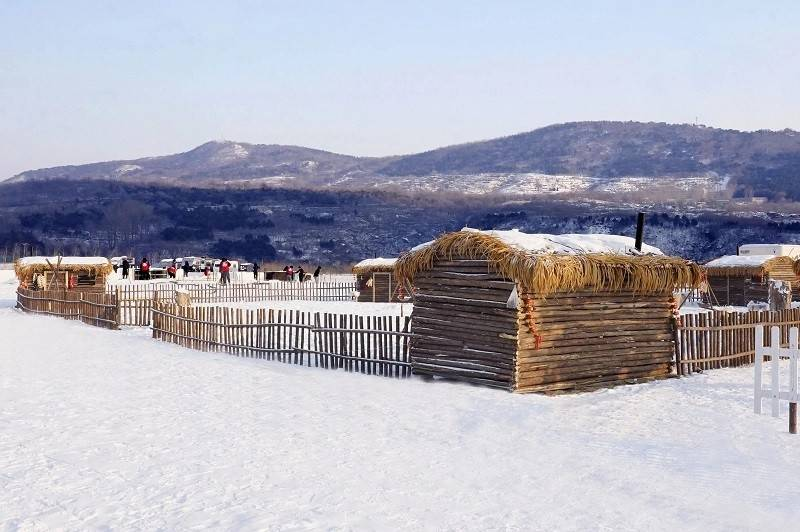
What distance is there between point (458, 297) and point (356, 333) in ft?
8.59

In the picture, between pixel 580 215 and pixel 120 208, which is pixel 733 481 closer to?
pixel 580 215

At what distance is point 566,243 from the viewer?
14188mm

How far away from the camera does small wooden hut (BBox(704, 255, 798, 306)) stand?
37.1 m

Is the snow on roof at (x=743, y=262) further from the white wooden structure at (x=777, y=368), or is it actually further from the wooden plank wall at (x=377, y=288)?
the white wooden structure at (x=777, y=368)

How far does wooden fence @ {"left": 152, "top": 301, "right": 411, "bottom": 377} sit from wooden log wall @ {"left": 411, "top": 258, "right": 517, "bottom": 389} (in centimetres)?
49

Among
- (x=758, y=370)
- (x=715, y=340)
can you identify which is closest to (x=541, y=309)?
(x=758, y=370)

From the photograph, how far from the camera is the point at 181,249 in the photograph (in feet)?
419

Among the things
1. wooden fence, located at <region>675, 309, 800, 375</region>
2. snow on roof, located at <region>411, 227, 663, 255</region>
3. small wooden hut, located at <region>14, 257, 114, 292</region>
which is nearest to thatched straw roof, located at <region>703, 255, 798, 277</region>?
wooden fence, located at <region>675, 309, 800, 375</region>

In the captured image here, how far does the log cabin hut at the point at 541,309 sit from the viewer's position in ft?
42.2

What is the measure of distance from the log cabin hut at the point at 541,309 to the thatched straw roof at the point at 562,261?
19mm

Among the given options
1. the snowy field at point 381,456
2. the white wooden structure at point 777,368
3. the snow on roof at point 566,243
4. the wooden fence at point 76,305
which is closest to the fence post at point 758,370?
the white wooden structure at point 777,368

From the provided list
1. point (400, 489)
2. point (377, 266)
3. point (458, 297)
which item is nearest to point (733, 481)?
point (400, 489)

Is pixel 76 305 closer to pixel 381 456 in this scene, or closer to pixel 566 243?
pixel 566 243

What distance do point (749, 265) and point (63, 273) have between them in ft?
99.0
